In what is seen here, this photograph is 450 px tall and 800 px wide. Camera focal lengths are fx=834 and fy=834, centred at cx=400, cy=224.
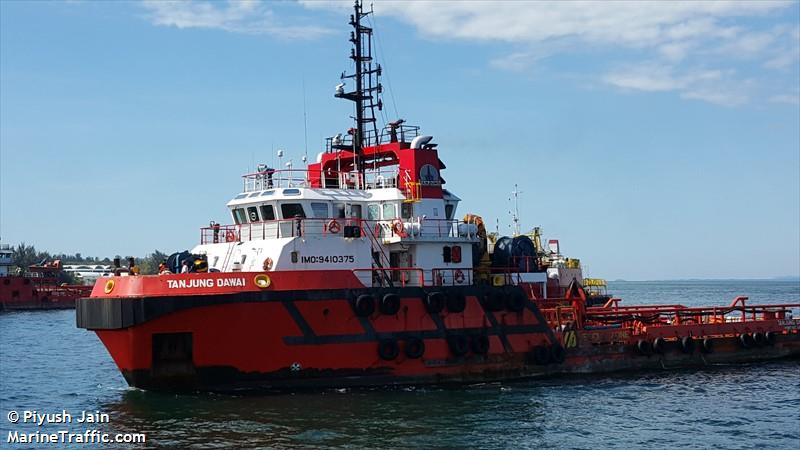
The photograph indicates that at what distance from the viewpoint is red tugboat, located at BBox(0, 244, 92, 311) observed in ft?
234

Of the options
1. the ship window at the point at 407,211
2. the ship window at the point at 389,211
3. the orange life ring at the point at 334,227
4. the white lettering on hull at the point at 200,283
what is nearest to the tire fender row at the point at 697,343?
the ship window at the point at 407,211

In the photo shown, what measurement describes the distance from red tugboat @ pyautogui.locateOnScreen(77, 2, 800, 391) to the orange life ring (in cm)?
6

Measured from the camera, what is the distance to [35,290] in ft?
241

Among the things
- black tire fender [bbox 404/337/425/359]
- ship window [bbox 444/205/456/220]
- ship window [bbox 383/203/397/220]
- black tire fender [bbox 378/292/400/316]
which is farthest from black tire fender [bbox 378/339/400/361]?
ship window [bbox 444/205/456/220]

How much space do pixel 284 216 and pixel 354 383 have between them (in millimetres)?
4543

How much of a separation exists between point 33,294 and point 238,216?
5827cm

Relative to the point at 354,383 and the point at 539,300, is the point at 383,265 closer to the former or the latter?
the point at 354,383

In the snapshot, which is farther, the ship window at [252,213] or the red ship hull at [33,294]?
the red ship hull at [33,294]

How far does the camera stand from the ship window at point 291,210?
21031 millimetres

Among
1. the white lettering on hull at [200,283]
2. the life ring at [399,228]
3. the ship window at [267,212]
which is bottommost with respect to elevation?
the white lettering on hull at [200,283]

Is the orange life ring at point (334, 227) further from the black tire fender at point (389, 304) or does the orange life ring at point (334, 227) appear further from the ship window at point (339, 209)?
the black tire fender at point (389, 304)

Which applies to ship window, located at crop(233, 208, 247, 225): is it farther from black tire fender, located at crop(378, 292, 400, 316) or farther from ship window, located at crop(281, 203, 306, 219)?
black tire fender, located at crop(378, 292, 400, 316)

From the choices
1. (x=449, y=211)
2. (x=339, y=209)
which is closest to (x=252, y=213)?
(x=339, y=209)

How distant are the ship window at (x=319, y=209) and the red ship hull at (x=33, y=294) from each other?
181ft
